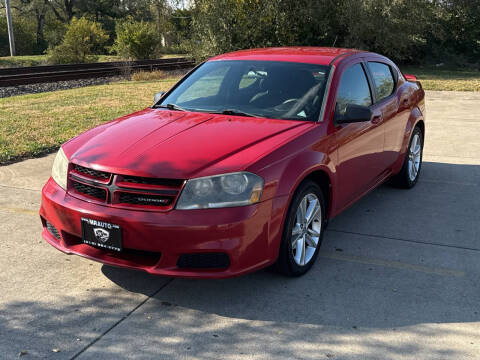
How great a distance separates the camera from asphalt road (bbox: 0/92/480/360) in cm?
331

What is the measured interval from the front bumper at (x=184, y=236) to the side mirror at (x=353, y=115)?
132cm

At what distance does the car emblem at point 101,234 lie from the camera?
367cm

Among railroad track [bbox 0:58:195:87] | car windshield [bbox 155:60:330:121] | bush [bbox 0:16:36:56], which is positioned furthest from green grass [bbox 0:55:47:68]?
car windshield [bbox 155:60:330:121]

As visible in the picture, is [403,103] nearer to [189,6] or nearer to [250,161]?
[250,161]

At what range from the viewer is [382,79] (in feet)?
19.5

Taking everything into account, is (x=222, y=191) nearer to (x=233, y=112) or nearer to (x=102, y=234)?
(x=102, y=234)

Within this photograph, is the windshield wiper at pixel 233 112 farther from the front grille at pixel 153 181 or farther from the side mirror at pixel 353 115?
the front grille at pixel 153 181

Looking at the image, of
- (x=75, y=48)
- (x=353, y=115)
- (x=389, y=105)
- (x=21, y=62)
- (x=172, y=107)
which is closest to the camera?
(x=353, y=115)

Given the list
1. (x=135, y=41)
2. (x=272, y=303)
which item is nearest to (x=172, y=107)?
(x=272, y=303)

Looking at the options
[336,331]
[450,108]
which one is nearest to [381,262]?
[336,331]

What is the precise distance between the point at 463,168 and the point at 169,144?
509cm

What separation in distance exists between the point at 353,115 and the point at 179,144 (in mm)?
1520

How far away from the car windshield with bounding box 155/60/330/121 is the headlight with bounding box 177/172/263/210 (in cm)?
113

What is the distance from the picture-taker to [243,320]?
3.63 metres
